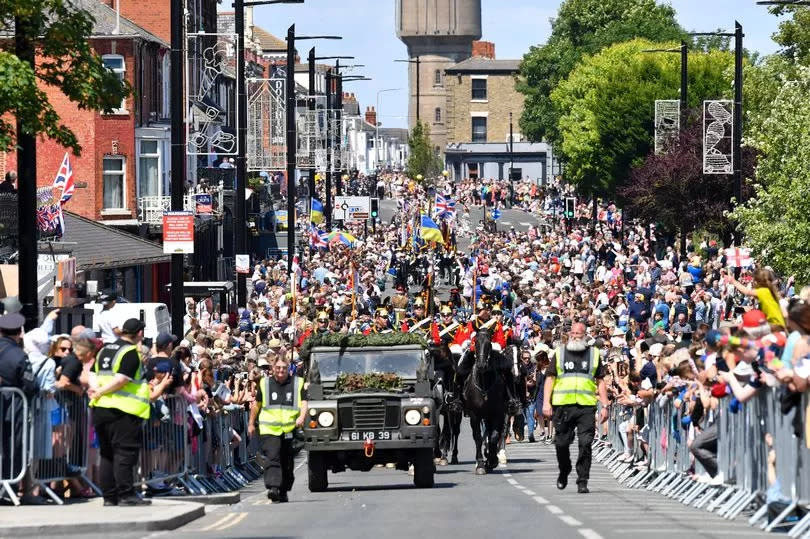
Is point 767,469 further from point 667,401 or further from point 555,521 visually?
point 667,401

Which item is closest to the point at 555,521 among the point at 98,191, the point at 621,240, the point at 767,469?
the point at 767,469

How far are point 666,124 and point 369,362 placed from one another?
50849 mm

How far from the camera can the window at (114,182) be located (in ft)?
200

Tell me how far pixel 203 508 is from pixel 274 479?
2520 millimetres

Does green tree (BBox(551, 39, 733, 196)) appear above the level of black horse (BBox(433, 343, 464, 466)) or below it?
above

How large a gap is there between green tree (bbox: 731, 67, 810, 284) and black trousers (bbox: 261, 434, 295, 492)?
29.7 meters

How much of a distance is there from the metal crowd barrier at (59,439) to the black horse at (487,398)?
317 inches

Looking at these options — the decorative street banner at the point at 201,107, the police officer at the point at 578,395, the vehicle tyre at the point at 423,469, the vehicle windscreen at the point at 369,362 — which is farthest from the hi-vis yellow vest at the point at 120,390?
the decorative street banner at the point at 201,107

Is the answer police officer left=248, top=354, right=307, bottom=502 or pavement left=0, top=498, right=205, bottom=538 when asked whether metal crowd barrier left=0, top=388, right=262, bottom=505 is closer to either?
pavement left=0, top=498, right=205, bottom=538

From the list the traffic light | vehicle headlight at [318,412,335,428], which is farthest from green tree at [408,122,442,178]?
→ vehicle headlight at [318,412,335,428]

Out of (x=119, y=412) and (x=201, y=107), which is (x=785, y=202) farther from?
(x=119, y=412)

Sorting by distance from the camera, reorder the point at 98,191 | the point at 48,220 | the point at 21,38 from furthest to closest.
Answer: the point at 98,191, the point at 48,220, the point at 21,38

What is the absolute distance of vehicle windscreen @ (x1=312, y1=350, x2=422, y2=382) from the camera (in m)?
24.1

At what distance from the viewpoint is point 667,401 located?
22578 mm
